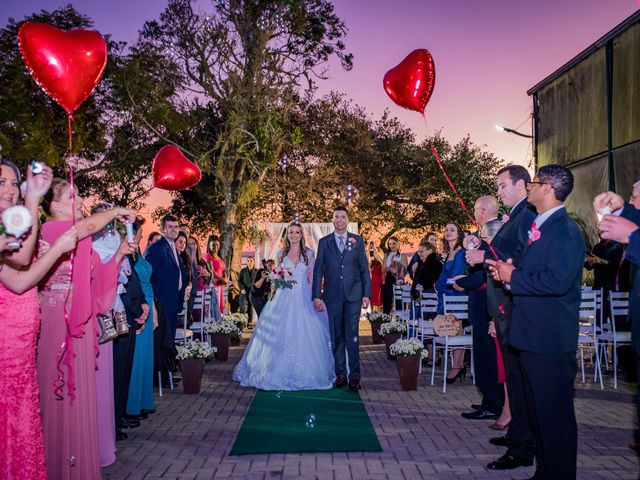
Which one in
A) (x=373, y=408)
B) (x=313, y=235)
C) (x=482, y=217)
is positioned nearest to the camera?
(x=482, y=217)

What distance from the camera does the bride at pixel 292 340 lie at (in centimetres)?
897

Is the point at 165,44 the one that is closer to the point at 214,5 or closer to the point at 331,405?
the point at 214,5

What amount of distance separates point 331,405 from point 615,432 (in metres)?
3.11

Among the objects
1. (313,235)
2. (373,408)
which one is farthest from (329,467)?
(313,235)

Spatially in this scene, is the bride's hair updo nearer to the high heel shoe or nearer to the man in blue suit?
the man in blue suit

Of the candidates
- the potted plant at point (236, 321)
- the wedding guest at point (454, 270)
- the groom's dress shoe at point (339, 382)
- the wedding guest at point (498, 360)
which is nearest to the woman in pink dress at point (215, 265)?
the potted plant at point (236, 321)

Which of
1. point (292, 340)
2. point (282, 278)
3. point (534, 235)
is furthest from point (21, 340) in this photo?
point (282, 278)

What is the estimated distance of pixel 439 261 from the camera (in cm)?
1106

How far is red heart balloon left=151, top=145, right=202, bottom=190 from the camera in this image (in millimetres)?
9961

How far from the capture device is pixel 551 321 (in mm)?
4301

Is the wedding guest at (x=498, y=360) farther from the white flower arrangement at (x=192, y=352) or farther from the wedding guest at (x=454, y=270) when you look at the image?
the white flower arrangement at (x=192, y=352)

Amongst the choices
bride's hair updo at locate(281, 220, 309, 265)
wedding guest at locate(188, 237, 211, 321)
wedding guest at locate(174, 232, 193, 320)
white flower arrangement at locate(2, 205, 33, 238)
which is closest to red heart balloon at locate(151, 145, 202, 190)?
wedding guest at locate(174, 232, 193, 320)

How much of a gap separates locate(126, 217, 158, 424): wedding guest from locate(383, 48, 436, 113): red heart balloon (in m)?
3.78

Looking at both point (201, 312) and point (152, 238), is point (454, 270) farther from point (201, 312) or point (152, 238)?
point (201, 312)
